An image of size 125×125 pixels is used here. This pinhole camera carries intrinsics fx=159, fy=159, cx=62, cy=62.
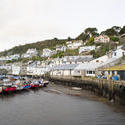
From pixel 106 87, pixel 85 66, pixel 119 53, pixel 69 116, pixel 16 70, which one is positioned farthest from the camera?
pixel 16 70

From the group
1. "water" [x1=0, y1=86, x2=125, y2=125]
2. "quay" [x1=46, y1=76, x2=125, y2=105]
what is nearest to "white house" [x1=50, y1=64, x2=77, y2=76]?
"quay" [x1=46, y1=76, x2=125, y2=105]

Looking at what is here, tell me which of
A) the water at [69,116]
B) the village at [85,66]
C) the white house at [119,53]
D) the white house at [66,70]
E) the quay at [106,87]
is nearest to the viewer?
the water at [69,116]

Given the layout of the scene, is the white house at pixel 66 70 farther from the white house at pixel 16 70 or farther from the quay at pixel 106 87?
the white house at pixel 16 70

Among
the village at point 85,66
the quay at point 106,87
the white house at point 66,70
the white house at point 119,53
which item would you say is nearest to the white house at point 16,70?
the village at point 85,66

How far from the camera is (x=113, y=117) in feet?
64.3

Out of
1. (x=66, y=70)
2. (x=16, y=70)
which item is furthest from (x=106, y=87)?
(x=16, y=70)

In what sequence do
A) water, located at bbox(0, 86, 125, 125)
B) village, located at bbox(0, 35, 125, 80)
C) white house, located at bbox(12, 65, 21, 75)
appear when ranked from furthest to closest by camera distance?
white house, located at bbox(12, 65, 21, 75) < village, located at bbox(0, 35, 125, 80) < water, located at bbox(0, 86, 125, 125)

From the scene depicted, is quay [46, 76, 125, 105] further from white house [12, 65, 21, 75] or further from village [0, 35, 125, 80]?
white house [12, 65, 21, 75]

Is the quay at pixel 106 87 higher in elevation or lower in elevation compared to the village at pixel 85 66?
lower

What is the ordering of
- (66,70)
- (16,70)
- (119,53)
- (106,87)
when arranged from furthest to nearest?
(16,70), (66,70), (119,53), (106,87)

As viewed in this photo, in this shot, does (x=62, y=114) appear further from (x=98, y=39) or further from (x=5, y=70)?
(x=5, y=70)

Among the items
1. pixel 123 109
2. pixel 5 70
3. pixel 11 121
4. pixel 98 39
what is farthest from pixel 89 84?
pixel 5 70

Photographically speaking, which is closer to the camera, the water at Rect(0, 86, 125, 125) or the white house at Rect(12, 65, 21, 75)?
the water at Rect(0, 86, 125, 125)

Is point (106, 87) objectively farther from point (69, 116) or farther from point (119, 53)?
point (119, 53)
